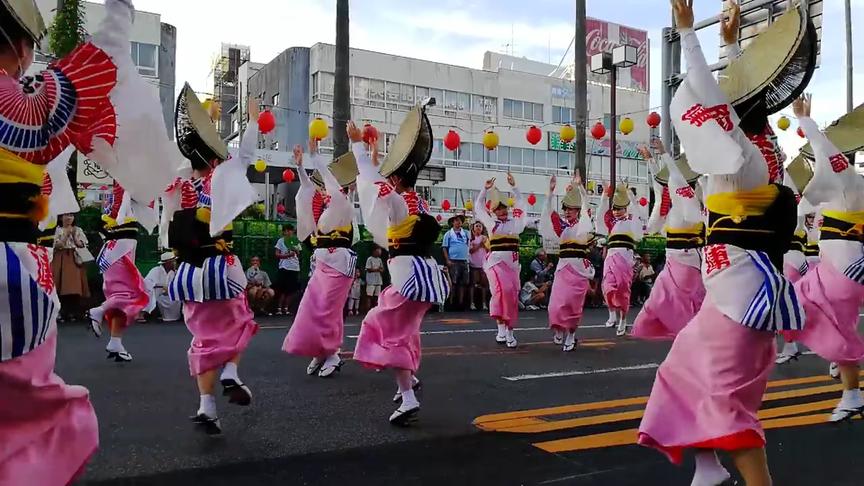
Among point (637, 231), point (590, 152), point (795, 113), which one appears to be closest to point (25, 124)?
point (795, 113)

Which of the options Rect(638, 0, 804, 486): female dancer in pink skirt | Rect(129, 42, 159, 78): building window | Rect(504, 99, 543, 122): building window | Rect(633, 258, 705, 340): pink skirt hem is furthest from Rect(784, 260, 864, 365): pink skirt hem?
Rect(504, 99, 543, 122): building window

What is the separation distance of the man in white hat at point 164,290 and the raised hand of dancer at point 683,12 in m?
10.5

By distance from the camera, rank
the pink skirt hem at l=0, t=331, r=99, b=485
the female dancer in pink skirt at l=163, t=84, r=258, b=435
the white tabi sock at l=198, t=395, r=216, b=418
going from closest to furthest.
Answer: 1. the pink skirt hem at l=0, t=331, r=99, b=485
2. the female dancer in pink skirt at l=163, t=84, r=258, b=435
3. the white tabi sock at l=198, t=395, r=216, b=418

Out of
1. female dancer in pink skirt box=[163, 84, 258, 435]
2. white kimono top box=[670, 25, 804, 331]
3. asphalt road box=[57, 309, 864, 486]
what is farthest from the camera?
female dancer in pink skirt box=[163, 84, 258, 435]

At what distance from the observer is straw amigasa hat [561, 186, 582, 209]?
10.3 m

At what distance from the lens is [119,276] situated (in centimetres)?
827

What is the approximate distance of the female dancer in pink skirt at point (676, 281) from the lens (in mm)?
7703

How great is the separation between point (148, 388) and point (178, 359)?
172 centimetres

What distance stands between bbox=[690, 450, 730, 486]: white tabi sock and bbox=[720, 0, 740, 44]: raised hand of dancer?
1.99m

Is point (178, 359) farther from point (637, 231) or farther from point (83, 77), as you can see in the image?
point (637, 231)

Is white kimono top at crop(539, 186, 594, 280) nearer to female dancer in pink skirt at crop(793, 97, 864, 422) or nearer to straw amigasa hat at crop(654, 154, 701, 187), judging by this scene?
straw amigasa hat at crop(654, 154, 701, 187)

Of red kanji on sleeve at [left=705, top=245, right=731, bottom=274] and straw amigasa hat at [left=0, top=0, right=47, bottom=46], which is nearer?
straw amigasa hat at [left=0, top=0, right=47, bottom=46]

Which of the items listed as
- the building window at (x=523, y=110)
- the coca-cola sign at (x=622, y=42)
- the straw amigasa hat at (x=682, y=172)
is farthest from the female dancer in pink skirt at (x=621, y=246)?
the coca-cola sign at (x=622, y=42)

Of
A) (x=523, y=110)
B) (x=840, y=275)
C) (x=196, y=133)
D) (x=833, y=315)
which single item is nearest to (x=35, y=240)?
(x=196, y=133)
